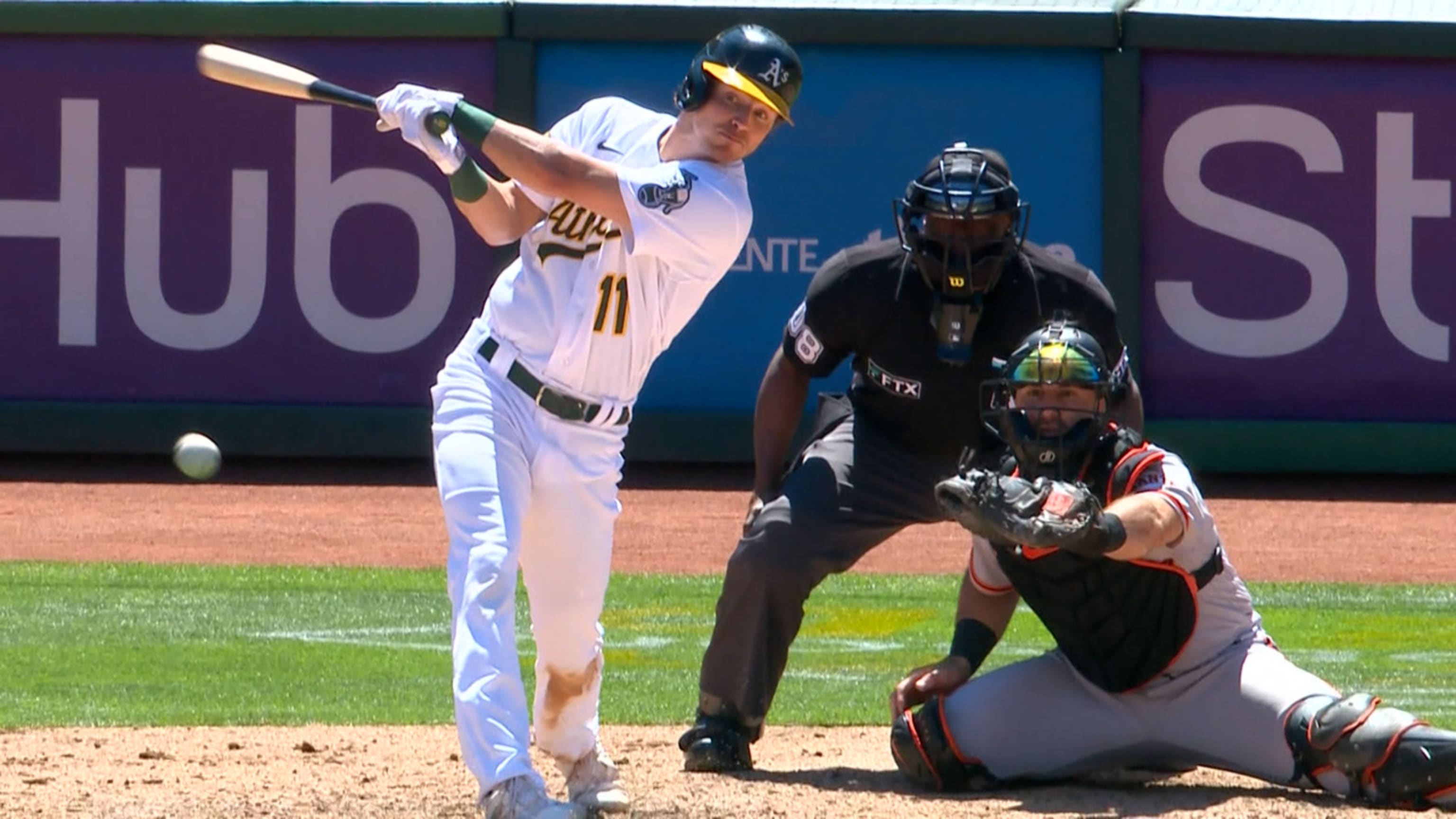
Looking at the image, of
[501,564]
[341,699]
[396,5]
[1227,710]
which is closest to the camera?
[501,564]

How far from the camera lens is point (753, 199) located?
1265 cm

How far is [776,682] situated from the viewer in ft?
18.1

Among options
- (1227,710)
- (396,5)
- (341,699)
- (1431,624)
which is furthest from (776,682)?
(396,5)

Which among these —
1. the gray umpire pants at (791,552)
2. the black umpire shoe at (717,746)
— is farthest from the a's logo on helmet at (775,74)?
the black umpire shoe at (717,746)

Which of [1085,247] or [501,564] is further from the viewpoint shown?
[1085,247]

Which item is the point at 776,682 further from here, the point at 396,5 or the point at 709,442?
the point at 396,5

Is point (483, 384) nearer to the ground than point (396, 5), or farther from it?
nearer to the ground

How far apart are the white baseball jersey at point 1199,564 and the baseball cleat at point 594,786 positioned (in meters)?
1.02

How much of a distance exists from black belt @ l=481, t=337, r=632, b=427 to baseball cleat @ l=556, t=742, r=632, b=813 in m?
0.80

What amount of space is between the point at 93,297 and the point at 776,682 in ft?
28.1

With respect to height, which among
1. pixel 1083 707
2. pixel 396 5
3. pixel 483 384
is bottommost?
pixel 1083 707

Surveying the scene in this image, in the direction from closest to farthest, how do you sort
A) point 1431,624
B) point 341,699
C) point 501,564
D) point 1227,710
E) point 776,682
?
point 501,564, point 1227,710, point 776,682, point 341,699, point 1431,624

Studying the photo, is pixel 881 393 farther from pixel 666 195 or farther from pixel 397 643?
pixel 397 643

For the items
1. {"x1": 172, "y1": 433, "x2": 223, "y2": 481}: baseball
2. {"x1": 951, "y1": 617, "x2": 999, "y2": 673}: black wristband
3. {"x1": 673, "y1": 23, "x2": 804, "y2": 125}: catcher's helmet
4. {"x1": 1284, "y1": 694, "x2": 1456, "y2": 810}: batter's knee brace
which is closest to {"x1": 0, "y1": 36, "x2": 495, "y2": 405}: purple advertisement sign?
{"x1": 172, "y1": 433, "x2": 223, "y2": 481}: baseball
